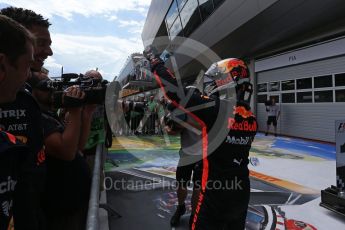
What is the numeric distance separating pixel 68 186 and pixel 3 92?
2.45 feet

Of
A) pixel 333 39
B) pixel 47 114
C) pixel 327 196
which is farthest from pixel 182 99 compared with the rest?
pixel 333 39

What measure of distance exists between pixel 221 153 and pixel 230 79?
57 cm

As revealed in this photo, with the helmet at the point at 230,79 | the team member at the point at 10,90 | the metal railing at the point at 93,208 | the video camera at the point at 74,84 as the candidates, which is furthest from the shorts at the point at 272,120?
the team member at the point at 10,90

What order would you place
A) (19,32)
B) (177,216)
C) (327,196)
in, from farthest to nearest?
1. (327,196)
2. (177,216)
3. (19,32)

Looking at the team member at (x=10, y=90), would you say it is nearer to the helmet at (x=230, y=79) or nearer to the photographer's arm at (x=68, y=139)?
the photographer's arm at (x=68, y=139)

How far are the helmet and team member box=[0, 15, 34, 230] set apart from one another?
146cm

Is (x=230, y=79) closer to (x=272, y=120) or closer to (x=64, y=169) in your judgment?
(x=64, y=169)

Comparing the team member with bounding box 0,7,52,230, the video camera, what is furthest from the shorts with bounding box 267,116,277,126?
the team member with bounding box 0,7,52,230

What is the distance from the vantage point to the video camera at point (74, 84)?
1.56 m

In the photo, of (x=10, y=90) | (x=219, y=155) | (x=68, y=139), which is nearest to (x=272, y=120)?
(x=219, y=155)

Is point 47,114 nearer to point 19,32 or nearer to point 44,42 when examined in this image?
point 44,42

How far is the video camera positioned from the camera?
1560 millimetres

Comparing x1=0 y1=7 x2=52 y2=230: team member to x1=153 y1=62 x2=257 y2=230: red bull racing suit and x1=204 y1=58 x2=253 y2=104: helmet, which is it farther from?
x1=204 y1=58 x2=253 y2=104: helmet

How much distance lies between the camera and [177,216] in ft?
11.7
